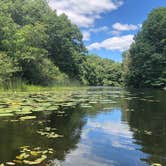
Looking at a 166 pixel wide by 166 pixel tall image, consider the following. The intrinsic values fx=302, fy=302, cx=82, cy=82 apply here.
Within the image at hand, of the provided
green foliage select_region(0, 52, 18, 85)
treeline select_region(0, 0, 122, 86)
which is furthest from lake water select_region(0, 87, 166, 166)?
treeline select_region(0, 0, 122, 86)

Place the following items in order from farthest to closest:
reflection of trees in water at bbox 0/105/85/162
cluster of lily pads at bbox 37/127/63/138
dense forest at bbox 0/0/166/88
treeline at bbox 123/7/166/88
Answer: treeline at bbox 123/7/166/88 → dense forest at bbox 0/0/166/88 → cluster of lily pads at bbox 37/127/63/138 → reflection of trees in water at bbox 0/105/85/162

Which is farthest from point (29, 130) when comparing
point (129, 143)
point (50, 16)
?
point (50, 16)

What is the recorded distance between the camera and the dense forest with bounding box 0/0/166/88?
30188 millimetres

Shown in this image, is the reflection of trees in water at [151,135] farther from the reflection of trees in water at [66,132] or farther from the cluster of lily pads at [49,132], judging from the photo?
the cluster of lily pads at [49,132]

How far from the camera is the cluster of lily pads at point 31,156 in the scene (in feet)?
16.3

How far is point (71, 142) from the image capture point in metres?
6.59

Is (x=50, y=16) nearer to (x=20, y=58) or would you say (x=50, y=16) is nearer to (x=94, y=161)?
(x=20, y=58)

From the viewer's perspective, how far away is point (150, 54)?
48.3 meters

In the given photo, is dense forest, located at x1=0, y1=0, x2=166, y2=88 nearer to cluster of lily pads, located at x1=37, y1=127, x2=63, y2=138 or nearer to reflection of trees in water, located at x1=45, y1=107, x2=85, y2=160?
reflection of trees in water, located at x1=45, y1=107, x2=85, y2=160

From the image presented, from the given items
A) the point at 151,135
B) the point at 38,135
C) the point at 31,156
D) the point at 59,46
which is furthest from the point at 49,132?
the point at 59,46

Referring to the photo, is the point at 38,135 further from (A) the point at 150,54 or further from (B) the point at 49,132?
(A) the point at 150,54

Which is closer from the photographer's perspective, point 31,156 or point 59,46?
point 31,156

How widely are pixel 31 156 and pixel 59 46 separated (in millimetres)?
44236

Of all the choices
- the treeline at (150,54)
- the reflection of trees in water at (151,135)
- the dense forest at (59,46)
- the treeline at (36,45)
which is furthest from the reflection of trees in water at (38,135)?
the treeline at (150,54)
